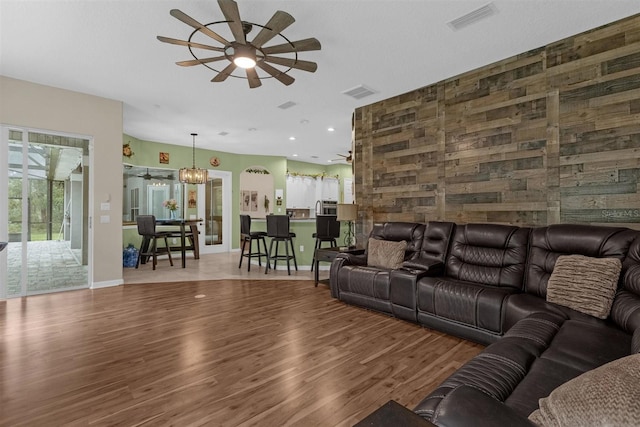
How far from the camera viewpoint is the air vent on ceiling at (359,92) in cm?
459

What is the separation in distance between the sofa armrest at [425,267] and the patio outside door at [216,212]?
6691 mm

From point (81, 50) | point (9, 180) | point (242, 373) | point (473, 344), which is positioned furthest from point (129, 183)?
point (473, 344)

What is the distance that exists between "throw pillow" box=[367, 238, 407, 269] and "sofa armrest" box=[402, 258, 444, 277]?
0.32 metres

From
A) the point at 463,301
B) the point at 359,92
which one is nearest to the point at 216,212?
the point at 359,92

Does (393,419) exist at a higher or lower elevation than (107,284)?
higher

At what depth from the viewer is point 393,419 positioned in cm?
73

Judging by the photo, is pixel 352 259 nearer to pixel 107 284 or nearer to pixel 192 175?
pixel 107 284

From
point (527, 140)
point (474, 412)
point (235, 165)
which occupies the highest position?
point (235, 165)

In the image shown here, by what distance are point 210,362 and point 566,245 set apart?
3094 millimetres

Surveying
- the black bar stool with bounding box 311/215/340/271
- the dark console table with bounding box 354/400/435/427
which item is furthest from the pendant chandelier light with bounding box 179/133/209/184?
the dark console table with bounding box 354/400/435/427

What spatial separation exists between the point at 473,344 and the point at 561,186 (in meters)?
1.90

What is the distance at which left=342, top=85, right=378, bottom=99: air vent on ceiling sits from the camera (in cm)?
459

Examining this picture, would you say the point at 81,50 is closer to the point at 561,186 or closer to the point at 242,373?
the point at 242,373

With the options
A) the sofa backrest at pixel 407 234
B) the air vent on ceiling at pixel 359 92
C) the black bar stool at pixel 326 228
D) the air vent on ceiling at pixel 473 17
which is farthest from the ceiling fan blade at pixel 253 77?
the black bar stool at pixel 326 228
